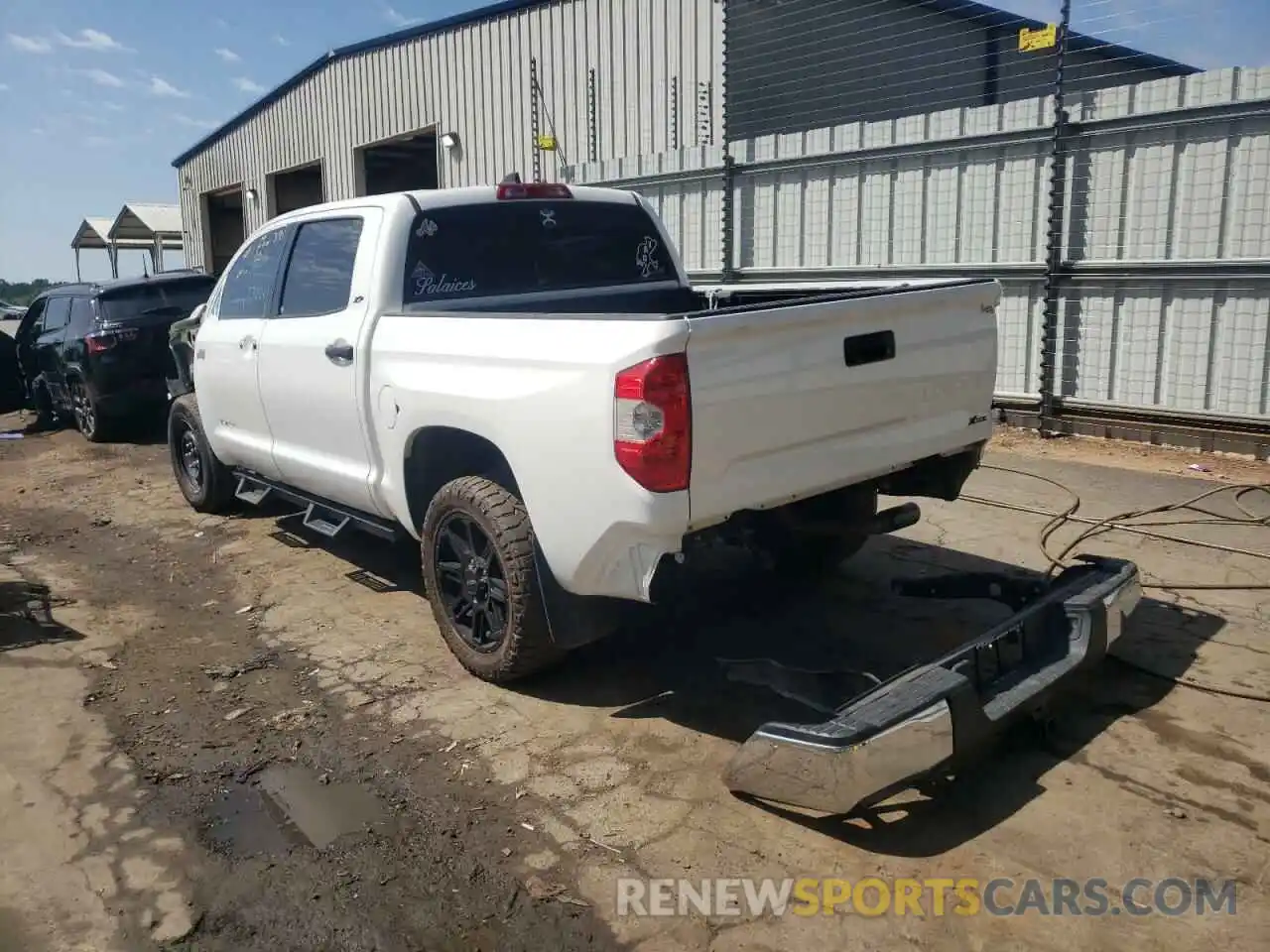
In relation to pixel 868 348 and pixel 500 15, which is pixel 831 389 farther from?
pixel 500 15

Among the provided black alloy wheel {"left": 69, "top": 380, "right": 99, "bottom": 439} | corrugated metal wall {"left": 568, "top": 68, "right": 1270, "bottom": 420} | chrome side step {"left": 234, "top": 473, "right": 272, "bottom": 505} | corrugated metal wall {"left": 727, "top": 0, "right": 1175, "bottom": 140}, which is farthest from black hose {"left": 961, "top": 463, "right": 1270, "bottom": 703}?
black alloy wheel {"left": 69, "top": 380, "right": 99, "bottom": 439}

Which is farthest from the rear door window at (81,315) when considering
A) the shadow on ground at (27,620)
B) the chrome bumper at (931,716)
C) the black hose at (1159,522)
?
the chrome bumper at (931,716)

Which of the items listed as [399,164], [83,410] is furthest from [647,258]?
[399,164]

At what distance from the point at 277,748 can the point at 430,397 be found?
1.47 metres

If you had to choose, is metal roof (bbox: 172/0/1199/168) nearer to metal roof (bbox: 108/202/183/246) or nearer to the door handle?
the door handle

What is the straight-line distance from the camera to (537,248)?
199 inches

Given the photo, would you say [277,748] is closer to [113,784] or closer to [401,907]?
[113,784]

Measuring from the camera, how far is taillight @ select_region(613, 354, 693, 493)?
3170 mm

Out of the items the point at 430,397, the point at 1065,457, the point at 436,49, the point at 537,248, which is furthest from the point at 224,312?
the point at 436,49

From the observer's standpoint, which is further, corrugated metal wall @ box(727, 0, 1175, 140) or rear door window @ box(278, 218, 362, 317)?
corrugated metal wall @ box(727, 0, 1175, 140)

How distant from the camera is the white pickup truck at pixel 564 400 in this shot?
3.31 meters

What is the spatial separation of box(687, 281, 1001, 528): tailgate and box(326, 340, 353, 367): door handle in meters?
2.09

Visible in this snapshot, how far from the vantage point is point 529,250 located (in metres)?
5.02

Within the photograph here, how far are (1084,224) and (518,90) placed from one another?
9.72 meters
